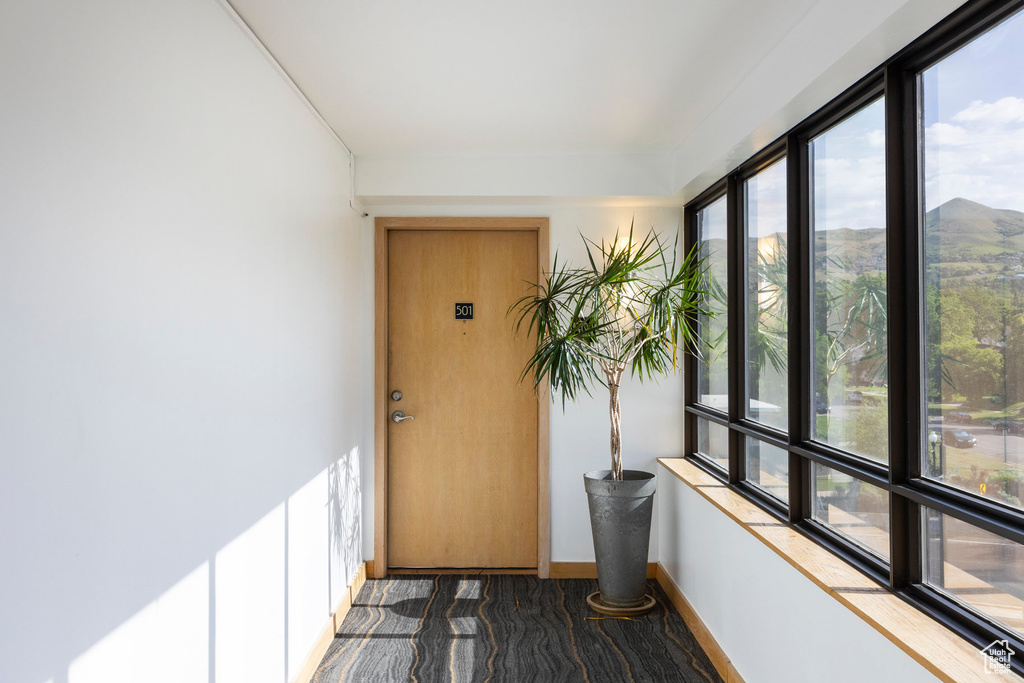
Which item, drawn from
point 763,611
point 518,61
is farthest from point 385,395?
point 763,611

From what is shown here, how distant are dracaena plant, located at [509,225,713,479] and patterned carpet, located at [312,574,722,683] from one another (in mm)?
784

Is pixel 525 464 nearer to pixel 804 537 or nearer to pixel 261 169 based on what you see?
pixel 804 537

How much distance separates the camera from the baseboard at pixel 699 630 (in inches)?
107

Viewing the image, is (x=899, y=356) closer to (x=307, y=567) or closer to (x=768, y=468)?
(x=768, y=468)

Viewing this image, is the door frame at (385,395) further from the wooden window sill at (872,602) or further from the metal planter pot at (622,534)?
the wooden window sill at (872,602)

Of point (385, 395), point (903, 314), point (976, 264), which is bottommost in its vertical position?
point (385, 395)

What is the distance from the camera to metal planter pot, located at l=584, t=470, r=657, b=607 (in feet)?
11.2

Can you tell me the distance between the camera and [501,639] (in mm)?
3162

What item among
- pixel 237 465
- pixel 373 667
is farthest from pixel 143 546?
pixel 373 667

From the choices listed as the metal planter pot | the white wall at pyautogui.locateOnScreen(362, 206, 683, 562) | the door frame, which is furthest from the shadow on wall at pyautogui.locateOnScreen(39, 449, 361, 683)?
the metal planter pot

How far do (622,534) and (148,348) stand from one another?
8.30 ft

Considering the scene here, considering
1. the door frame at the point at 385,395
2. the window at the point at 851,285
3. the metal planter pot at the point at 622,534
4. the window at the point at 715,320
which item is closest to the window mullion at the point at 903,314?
the window at the point at 851,285

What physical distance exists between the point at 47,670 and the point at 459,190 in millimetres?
3014

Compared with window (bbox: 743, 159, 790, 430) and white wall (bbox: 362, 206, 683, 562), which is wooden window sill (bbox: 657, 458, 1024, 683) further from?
white wall (bbox: 362, 206, 683, 562)
